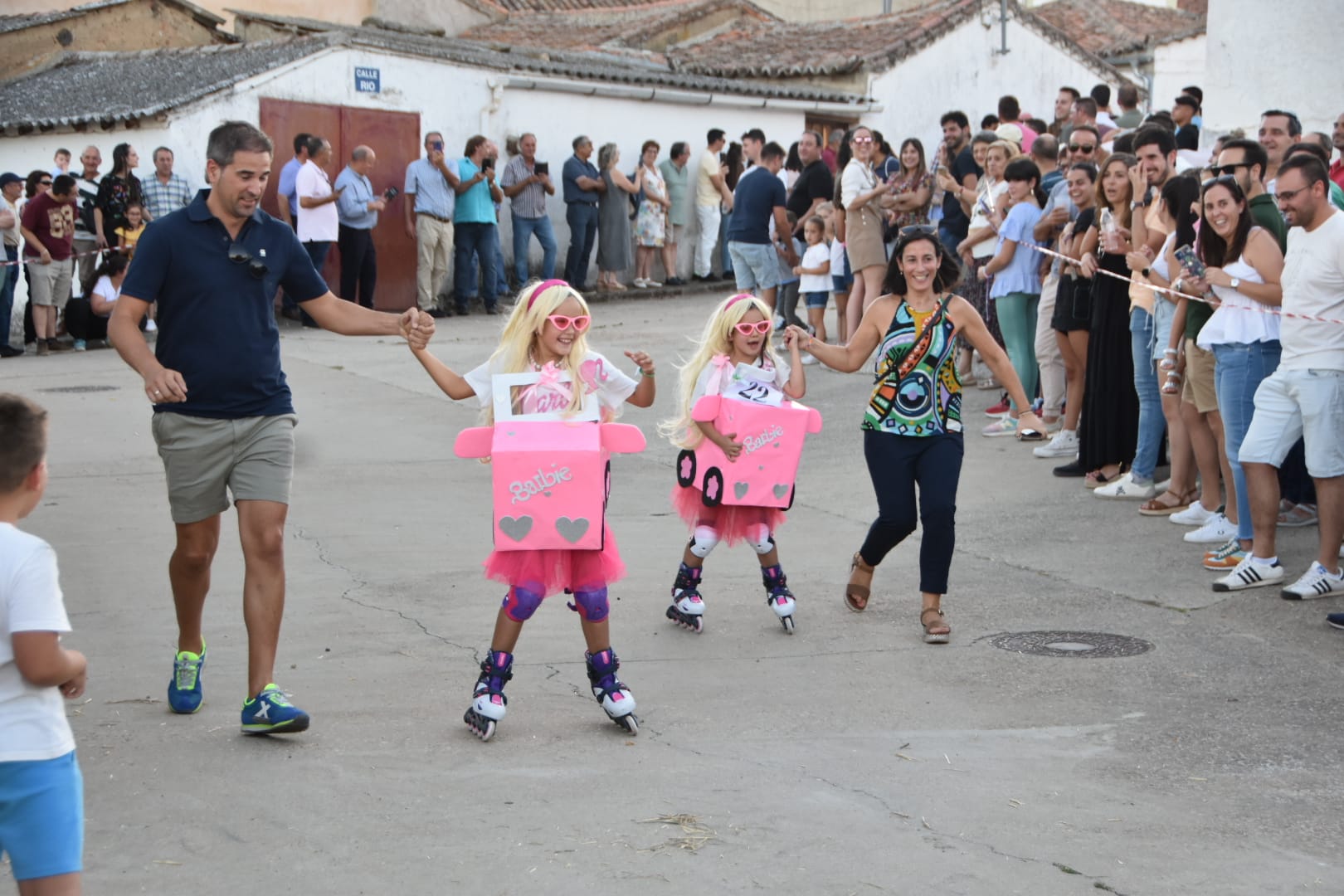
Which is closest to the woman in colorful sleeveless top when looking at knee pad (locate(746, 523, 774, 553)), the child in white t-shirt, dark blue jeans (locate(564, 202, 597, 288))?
knee pad (locate(746, 523, 774, 553))

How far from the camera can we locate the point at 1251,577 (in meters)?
7.98

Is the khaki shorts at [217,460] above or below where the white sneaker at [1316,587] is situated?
above

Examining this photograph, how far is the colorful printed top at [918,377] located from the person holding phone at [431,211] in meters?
13.0

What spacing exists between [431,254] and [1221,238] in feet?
42.9

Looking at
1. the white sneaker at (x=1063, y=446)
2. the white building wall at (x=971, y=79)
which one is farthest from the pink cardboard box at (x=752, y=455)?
the white building wall at (x=971, y=79)

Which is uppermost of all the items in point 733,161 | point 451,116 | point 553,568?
point 451,116

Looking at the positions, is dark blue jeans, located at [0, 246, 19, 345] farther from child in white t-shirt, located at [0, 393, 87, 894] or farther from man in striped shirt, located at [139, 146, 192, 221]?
child in white t-shirt, located at [0, 393, 87, 894]

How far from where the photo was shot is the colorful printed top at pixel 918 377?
726cm

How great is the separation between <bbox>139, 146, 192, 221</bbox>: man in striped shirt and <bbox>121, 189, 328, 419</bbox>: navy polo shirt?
494 inches

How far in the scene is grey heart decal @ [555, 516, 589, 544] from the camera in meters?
5.79

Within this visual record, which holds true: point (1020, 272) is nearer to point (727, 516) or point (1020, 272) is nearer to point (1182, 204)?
point (1182, 204)

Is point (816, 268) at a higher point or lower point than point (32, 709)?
higher

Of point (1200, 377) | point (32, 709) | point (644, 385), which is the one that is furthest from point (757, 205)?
point (32, 709)

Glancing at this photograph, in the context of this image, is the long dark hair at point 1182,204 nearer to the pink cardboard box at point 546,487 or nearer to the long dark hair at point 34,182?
the pink cardboard box at point 546,487
